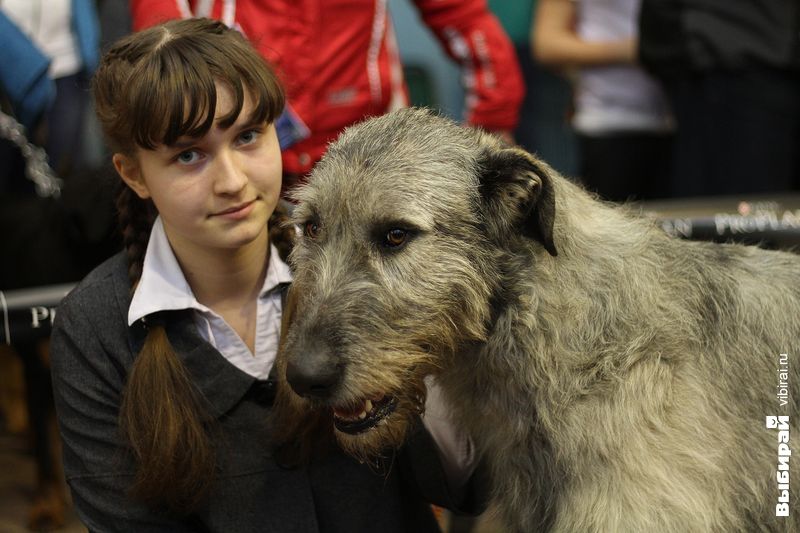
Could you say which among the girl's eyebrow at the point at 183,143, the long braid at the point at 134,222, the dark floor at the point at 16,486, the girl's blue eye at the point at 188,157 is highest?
the girl's eyebrow at the point at 183,143

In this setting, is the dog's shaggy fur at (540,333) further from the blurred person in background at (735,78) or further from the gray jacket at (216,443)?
the blurred person in background at (735,78)

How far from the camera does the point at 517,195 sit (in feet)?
5.79

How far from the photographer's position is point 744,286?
194cm

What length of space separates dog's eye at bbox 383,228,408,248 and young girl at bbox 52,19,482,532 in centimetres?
40

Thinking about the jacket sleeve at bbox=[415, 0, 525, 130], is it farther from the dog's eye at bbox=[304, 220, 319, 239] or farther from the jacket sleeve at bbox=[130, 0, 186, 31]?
Answer: the dog's eye at bbox=[304, 220, 319, 239]

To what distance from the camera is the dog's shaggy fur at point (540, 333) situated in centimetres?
172

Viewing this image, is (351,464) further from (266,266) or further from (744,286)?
(744,286)

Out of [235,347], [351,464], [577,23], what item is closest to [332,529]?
[351,464]

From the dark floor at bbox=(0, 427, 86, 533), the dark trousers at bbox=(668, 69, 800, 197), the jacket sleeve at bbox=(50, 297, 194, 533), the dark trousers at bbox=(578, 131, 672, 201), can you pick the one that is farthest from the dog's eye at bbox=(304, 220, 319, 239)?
the dark trousers at bbox=(668, 69, 800, 197)

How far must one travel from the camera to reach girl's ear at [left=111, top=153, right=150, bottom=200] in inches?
81.2

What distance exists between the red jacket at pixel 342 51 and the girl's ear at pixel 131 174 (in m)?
0.62

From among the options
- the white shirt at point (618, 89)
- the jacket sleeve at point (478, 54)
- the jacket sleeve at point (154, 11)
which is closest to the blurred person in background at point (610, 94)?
the white shirt at point (618, 89)

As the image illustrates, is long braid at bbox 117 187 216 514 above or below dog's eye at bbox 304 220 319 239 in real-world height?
below

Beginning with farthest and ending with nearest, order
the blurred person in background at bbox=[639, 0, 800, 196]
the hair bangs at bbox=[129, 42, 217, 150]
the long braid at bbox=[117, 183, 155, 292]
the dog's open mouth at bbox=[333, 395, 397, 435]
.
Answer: the blurred person in background at bbox=[639, 0, 800, 196] < the long braid at bbox=[117, 183, 155, 292] < the hair bangs at bbox=[129, 42, 217, 150] < the dog's open mouth at bbox=[333, 395, 397, 435]
